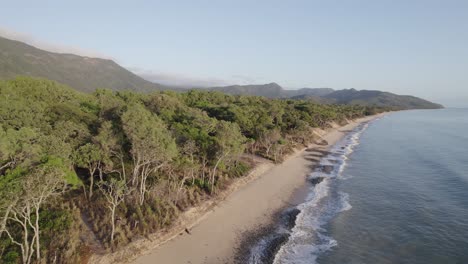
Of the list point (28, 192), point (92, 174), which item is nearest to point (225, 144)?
point (92, 174)

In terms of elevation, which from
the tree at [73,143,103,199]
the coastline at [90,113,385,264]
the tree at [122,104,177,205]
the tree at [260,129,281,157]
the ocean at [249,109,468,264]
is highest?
the tree at [122,104,177,205]

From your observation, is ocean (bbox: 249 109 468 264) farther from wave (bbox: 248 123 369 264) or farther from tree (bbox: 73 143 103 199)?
tree (bbox: 73 143 103 199)

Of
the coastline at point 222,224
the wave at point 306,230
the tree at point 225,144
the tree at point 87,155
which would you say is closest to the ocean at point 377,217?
the wave at point 306,230

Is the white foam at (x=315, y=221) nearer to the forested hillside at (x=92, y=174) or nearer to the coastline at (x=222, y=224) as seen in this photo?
the coastline at (x=222, y=224)

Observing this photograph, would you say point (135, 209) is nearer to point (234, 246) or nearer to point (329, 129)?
point (234, 246)

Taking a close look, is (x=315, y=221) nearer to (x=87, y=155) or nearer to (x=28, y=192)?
(x=87, y=155)

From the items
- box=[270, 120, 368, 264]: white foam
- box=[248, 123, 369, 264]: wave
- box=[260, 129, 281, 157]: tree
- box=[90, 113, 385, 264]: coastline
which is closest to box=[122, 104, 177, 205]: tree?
box=[90, 113, 385, 264]: coastline
